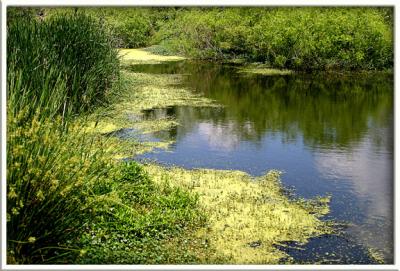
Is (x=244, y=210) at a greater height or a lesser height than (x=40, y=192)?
lesser

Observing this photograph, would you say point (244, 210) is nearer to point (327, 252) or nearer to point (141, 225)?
point (327, 252)

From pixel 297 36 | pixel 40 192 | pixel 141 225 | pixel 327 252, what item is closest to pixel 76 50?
pixel 141 225

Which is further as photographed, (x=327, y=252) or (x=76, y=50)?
(x=76, y=50)

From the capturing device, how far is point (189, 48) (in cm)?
2403

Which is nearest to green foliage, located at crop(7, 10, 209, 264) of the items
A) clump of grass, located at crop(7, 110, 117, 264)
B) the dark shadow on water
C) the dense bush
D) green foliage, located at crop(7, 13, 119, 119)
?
clump of grass, located at crop(7, 110, 117, 264)

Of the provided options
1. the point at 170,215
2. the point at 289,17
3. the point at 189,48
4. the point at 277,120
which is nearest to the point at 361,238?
the point at 170,215

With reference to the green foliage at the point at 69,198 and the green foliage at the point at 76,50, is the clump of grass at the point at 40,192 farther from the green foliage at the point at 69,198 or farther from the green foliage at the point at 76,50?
the green foliage at the point at 76,50

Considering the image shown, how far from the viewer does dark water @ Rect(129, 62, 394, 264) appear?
5980mm

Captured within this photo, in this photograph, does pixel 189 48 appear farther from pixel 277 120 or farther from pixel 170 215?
pixel 170 215

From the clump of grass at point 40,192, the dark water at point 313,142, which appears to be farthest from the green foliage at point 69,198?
the dark water at point 313,142

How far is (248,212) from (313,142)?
391 cm

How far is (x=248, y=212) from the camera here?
602cm

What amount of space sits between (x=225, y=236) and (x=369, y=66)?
48.7 feet

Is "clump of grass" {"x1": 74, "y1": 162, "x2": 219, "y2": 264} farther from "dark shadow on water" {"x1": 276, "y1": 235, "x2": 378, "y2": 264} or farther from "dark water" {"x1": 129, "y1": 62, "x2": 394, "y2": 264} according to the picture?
"dark water" {"x1": 129, "y1": 62, "x2": 394, "y2": 264}
